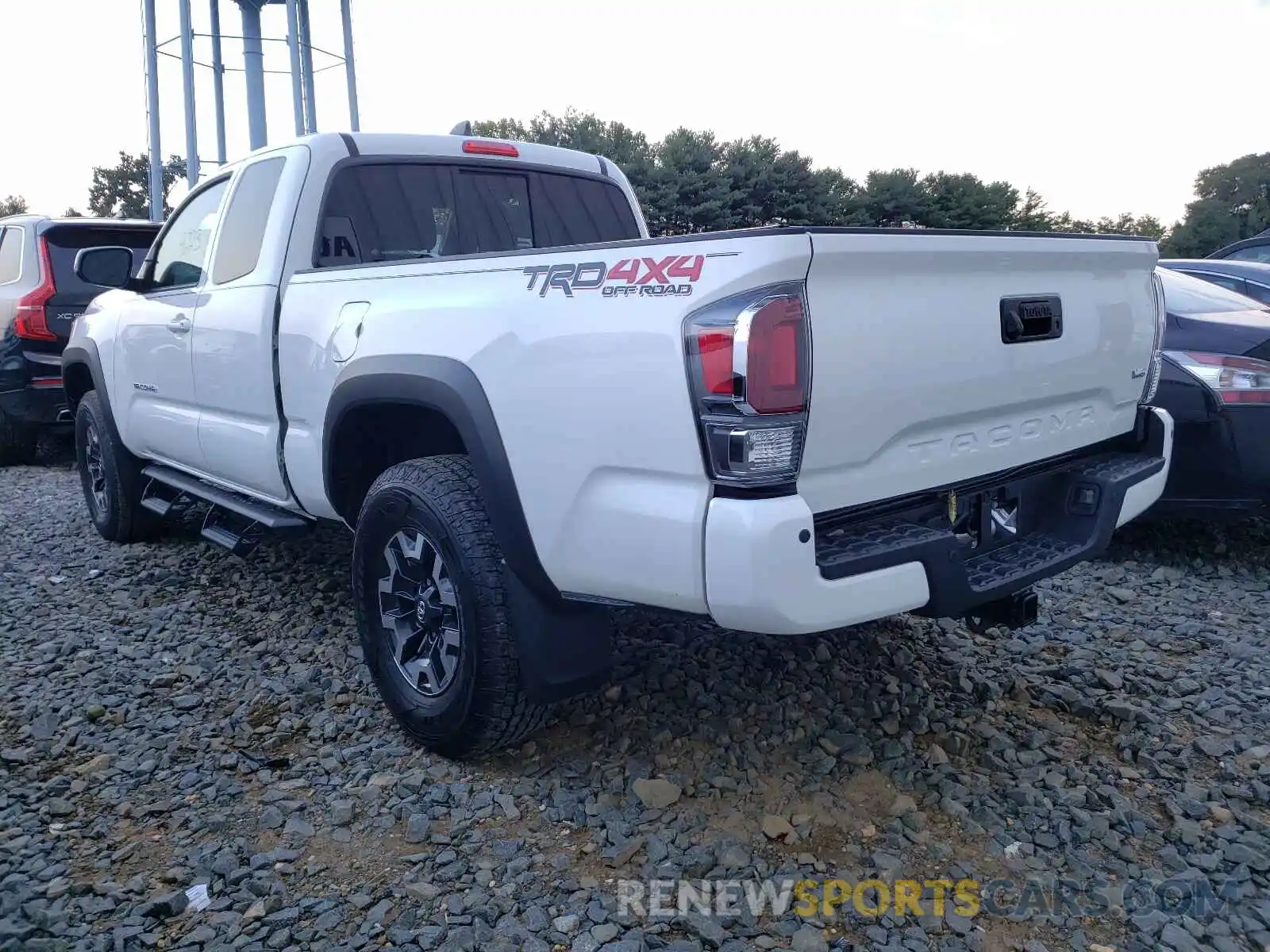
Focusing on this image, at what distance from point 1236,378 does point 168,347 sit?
4829 millimetres

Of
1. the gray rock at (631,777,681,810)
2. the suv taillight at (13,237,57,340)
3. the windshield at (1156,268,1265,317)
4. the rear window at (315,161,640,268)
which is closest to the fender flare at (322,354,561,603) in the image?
the gray rock at (631,777,681,810)

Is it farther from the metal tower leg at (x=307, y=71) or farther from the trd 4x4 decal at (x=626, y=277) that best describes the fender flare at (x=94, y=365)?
Answer: the metal tower leg at (x=307, y=71)

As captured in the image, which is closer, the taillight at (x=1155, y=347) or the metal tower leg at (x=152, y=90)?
the taillight at (x=1155, y=347)

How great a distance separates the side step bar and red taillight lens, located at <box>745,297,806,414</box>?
233cm

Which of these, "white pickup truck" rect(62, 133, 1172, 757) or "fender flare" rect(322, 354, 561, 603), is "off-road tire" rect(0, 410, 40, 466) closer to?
"white pickup truck" rect(62, 133, 1172, 757)

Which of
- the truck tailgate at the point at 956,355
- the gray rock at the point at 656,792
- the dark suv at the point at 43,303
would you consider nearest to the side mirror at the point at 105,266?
the dark suv at the point at 43,303

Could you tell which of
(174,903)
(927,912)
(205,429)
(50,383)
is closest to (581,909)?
(927,912)

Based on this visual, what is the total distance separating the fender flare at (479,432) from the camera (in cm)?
266

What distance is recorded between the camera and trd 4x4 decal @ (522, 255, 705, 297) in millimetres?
2260

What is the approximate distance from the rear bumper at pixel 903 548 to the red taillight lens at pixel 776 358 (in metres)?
0.22

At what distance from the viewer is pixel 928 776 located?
2939 millimetres

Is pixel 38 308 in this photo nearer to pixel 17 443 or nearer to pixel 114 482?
pixel 17 443

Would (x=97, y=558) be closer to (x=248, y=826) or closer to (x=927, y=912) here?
(x=248, y=826)

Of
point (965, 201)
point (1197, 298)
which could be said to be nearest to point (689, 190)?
point (965, 201)
